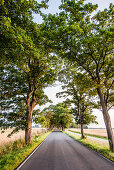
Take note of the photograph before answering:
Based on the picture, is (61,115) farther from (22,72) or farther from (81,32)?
(81,32)

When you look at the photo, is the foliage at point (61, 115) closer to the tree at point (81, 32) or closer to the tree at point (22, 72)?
the tree at point (22, 72)

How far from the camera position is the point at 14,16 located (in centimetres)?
608

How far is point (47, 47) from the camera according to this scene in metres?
8.73

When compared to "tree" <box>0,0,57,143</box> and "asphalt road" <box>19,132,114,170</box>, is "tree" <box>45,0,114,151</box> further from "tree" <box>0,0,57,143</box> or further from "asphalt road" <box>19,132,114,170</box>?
"asphalt road" <box>19,132,114,170</box>

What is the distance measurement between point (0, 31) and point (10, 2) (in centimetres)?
203

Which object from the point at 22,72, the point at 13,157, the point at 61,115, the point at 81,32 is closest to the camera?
the point at 13,157

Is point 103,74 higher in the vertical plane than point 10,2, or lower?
lower

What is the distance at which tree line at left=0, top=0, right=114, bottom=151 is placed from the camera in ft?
18.8

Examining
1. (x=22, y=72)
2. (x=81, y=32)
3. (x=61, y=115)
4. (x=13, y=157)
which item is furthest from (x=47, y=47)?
(x=61, y=115)

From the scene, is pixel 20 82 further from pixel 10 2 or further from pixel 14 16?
pixel 10 2

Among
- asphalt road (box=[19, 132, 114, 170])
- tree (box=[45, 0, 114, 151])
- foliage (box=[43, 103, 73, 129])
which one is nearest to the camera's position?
asphalt road (box=[19, 132, 114, 170])

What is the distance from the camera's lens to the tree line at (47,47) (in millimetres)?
5738

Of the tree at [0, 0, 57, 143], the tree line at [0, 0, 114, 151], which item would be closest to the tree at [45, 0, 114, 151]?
the tree line at [0, 0, 114, 151]

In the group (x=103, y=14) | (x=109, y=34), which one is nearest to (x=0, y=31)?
(x=109, y=34)
